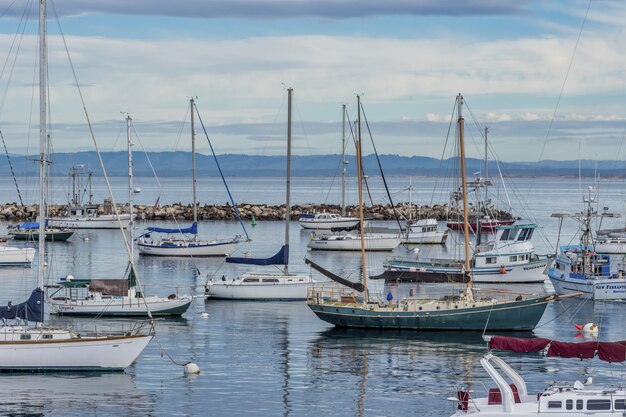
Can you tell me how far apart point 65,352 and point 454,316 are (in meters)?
18.4

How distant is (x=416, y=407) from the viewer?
3700 centimetres

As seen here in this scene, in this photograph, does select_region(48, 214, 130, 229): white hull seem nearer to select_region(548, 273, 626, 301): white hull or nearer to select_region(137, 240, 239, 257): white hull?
select_region(137, 240, 239, 257): white hull

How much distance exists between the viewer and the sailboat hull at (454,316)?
1993 inches

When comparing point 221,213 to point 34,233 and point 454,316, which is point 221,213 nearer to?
point 34,233

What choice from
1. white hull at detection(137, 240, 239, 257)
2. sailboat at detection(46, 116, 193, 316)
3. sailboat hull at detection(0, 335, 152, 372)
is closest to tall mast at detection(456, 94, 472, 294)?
sailboat at detection(46, 116, 193, 316)

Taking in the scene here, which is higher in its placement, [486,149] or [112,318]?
[486,149]

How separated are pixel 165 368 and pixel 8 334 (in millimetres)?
6300

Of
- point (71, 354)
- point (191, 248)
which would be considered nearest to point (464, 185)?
point (71, 354)

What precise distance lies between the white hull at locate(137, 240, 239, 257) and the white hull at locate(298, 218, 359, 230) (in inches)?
1280

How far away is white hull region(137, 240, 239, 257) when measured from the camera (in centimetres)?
9038

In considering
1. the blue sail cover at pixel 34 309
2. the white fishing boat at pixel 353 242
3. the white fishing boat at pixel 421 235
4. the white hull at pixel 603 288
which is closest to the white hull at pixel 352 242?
the white fishing boat at pixel 353 242

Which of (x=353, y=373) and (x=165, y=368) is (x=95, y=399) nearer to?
(x=165, y=368)

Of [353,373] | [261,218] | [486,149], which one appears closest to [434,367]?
[353,373]

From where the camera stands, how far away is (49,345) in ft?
133
